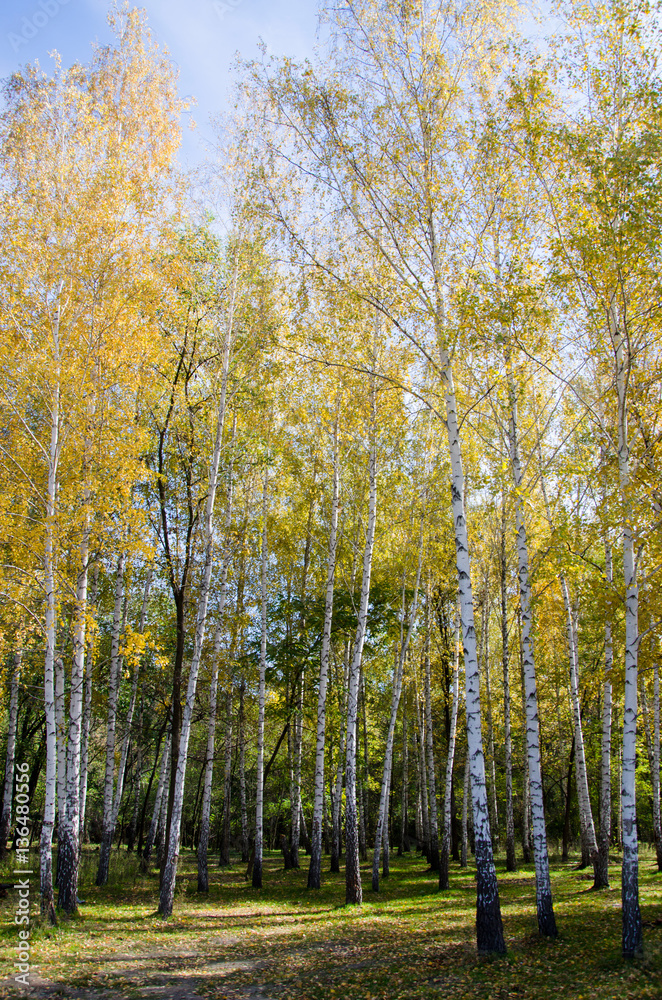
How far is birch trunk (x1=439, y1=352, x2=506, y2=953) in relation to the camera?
22.4ft

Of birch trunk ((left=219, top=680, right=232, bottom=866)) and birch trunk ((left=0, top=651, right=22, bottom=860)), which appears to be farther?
birch trunk ((left=219, top=680, right=232, bottom=866))

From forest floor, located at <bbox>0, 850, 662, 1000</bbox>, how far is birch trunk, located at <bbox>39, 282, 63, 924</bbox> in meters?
0.74

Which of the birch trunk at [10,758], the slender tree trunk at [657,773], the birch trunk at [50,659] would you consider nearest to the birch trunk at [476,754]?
the birch trunk at [50,659]

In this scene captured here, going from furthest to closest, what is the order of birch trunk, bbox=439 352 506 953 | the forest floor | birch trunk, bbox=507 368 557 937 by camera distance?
birch trunk, bbox=507 368 557 937
birch trunk, bbox=439 352 506 953
the forest floor

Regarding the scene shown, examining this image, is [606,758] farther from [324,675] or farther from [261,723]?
[261,723]

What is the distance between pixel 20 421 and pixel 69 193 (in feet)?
12.9

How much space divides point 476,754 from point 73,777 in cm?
630

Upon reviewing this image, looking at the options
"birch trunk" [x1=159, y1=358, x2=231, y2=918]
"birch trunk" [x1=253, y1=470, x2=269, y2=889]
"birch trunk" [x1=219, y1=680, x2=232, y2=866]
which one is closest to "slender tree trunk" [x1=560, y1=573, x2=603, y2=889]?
"birch trunk" [x1=253, y1=470, x2=269, y2=889]

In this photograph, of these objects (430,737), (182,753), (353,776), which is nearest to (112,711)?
(182,753)

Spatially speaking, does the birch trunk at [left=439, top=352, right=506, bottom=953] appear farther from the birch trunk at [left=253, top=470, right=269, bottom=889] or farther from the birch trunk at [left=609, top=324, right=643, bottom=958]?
the birch trunk at [left=253, top=470, right=269, bottom=889]

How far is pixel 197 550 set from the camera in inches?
517

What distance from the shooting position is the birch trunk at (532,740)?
7648mm

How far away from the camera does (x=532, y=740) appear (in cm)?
802

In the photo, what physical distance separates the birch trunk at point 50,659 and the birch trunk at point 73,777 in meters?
0.42
